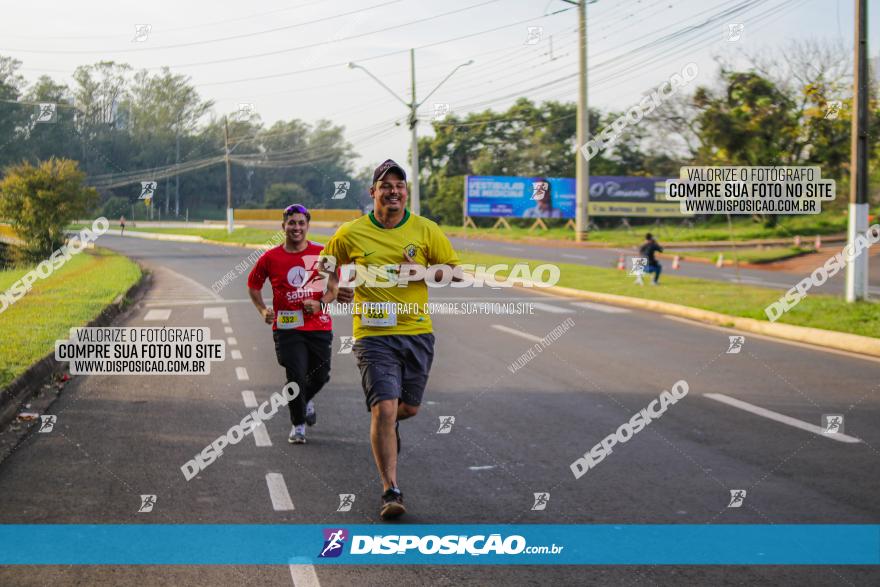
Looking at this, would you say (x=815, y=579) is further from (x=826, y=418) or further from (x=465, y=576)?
(x=826, y=418)

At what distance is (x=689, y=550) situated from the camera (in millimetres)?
5004

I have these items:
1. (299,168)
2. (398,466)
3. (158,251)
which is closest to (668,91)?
→ (158,251)

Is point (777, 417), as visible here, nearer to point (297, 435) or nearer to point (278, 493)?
point (297, 435)

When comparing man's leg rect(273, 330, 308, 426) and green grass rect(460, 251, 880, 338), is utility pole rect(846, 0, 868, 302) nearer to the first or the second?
green grass rect(460, 251, 880, 338)

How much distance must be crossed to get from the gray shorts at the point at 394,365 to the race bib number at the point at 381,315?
0.08m

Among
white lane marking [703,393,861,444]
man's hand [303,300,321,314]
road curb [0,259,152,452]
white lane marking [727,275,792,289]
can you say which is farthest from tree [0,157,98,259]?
man's hand [303,300,321,314]

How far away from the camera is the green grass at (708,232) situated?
43.4m

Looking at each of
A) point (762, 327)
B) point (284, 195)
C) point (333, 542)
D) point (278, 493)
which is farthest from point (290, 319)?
point (284, 195)

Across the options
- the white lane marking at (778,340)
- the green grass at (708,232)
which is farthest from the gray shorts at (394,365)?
the green grass at (708,232)

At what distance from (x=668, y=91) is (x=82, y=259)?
3117 cm

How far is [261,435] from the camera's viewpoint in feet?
26.2

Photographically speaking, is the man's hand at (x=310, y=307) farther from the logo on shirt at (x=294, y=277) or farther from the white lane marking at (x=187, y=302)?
the white lane marking at (x=187, y=302)

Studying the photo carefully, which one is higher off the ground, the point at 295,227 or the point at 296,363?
the point at 295,227

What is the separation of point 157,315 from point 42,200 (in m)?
16.9
